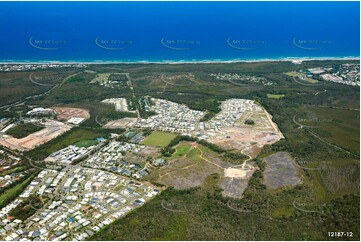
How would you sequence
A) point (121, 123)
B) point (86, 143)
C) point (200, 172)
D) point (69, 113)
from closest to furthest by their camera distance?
point (200, 172)
point (86, 143)
point (121, 123)
point (69, 113)

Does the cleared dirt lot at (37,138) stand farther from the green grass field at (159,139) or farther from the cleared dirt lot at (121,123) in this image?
the green grass field at (159,139)

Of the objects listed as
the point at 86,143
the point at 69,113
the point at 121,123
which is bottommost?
the point at 86,143

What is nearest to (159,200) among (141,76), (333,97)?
(333,97)

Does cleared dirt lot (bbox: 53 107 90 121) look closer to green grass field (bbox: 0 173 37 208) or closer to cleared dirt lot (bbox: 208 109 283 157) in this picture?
green grass field (bbox: 0 173 37 208)

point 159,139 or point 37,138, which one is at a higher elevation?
point 37,138

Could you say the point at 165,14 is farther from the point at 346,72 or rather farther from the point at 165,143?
the point at 165,143

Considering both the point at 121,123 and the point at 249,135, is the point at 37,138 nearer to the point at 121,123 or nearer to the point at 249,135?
the point at 121,123

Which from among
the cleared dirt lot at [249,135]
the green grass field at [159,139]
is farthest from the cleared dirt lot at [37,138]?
A: the cleared dirt lot at [249,135]

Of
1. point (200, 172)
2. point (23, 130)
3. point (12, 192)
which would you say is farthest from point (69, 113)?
point (200, 172)
